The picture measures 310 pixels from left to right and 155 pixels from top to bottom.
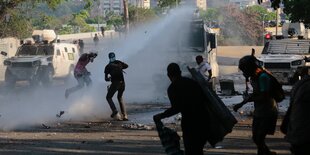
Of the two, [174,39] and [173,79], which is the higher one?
[173,79]

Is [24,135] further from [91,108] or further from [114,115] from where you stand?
[91,108]

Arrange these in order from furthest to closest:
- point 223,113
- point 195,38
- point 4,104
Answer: point 195,38
point 4,104
point 223,113

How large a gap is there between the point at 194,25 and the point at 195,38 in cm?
48

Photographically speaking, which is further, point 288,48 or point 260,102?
point 288,48

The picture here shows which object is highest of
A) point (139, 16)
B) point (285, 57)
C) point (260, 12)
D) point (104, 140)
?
point (104, 140)

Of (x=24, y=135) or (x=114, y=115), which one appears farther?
(x=114, y=115)

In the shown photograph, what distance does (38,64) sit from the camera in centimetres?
3120

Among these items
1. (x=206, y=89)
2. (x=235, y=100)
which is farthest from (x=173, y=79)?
(x=235, y=100)

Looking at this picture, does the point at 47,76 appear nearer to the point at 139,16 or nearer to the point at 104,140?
the point at 104,140

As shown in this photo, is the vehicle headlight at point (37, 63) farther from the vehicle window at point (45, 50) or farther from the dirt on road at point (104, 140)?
the dirt on road at point (104, 140)

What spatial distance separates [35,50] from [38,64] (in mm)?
1301

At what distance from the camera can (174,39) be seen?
2536 centimetres

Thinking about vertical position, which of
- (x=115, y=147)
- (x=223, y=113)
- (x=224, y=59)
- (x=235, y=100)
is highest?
(x=223, y=113)

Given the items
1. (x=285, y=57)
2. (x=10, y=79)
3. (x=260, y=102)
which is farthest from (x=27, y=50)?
(x=260, y=102)
